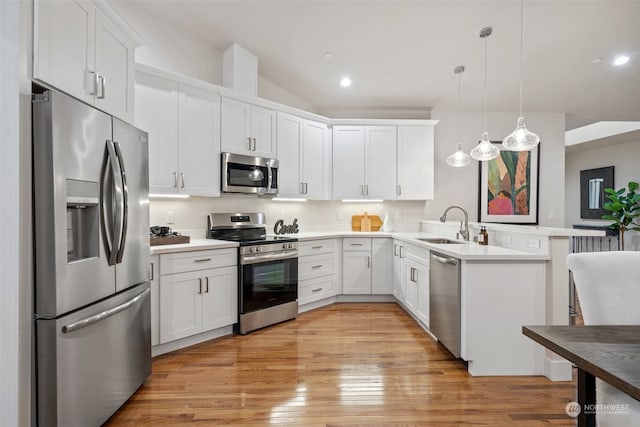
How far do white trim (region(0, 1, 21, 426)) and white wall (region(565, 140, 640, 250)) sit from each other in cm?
881

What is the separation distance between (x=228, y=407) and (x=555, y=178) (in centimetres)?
548

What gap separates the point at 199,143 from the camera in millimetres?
3227

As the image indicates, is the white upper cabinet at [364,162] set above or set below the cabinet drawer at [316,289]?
above

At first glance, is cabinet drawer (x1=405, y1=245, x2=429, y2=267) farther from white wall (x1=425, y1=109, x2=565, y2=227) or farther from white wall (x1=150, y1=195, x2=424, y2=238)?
white wall (x1=425, y1=109, x2=565, y2=227)

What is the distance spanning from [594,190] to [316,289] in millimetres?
7361

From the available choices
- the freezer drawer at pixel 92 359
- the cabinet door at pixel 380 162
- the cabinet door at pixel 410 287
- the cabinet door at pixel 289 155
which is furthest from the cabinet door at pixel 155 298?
the cabinet door at pixel 380 162

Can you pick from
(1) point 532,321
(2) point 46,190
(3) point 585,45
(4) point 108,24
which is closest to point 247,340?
(2) point 46,190

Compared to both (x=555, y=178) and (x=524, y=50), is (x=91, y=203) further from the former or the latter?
(x=555, y=178)

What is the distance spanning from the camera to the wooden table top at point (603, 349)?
814 millimetres

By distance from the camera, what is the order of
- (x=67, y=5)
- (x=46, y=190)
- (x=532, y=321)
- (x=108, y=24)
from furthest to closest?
(x=532, y=321) < (x=108, y=24) < (x=67, y=5) < (x=46, y=190)

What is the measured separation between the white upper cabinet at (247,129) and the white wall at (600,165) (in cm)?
723

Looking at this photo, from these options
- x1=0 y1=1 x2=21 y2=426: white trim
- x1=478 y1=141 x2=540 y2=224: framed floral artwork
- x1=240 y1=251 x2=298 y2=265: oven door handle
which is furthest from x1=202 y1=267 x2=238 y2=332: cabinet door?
x1=478 y1=141 x2=540 y2=224: framed floral artwork

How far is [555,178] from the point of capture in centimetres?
513

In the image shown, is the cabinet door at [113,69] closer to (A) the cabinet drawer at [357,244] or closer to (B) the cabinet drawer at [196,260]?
(B) the cabinet drawer at [196,260]
